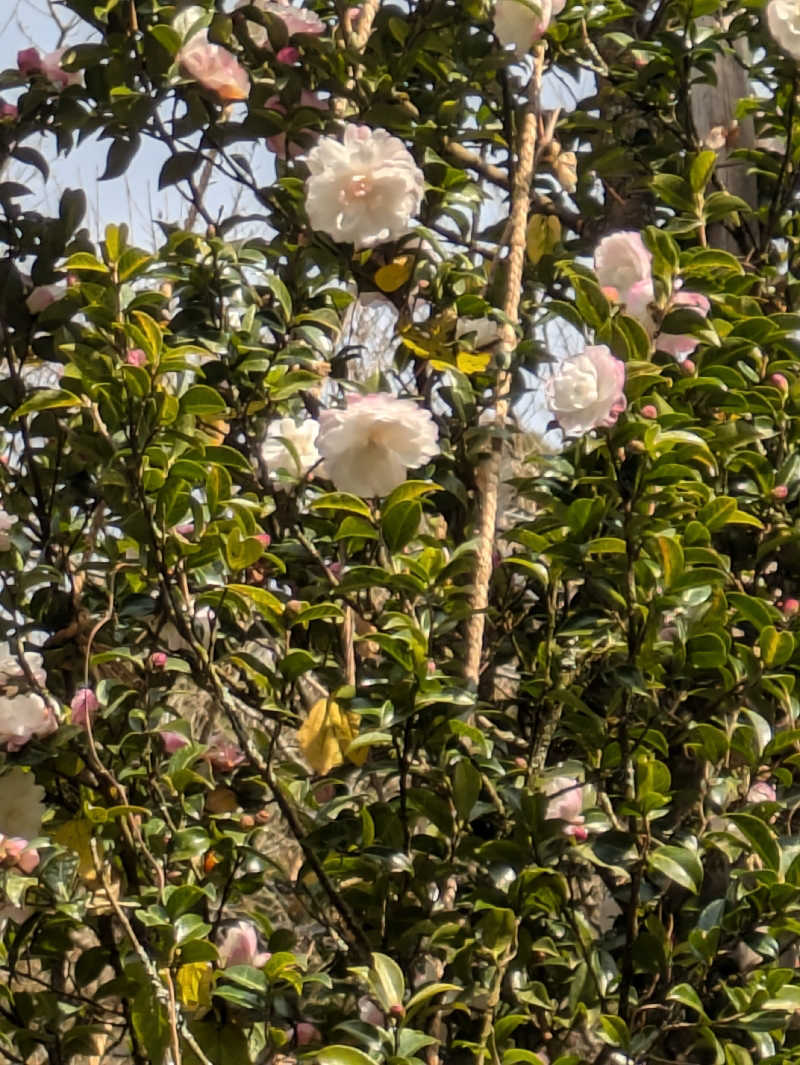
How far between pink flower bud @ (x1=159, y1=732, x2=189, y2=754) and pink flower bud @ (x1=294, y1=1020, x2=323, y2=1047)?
294mm

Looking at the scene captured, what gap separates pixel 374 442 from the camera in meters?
1.26

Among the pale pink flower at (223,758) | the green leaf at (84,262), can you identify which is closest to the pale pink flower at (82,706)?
the pale pink flower at (223,758)

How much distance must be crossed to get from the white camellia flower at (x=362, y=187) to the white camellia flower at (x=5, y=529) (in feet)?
1.37

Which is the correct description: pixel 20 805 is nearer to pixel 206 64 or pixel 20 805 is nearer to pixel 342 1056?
pixel 342 1056

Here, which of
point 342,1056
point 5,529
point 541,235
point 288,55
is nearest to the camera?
point 342,1056

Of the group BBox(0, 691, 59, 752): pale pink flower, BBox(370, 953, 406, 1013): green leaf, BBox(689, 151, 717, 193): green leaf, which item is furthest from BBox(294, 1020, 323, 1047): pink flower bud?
BBox(689, 151, 717, 193): green leaf

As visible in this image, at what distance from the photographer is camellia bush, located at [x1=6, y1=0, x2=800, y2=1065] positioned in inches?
48.7

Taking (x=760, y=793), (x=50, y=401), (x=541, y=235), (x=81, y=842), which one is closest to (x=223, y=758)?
(x=81, y=842)

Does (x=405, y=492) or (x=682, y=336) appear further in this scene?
(x=682, y=336)

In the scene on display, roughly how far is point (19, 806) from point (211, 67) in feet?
2.63

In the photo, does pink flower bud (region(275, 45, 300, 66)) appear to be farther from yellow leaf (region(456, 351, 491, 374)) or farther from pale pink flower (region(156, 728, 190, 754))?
pale pink flower (region(156, 728, 190, 754))

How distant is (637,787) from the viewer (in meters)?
1.26

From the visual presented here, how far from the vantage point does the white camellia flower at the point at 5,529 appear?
1409 millimetres

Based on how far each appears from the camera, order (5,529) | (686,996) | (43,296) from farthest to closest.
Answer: (43,296), (5,529), (686,996)
